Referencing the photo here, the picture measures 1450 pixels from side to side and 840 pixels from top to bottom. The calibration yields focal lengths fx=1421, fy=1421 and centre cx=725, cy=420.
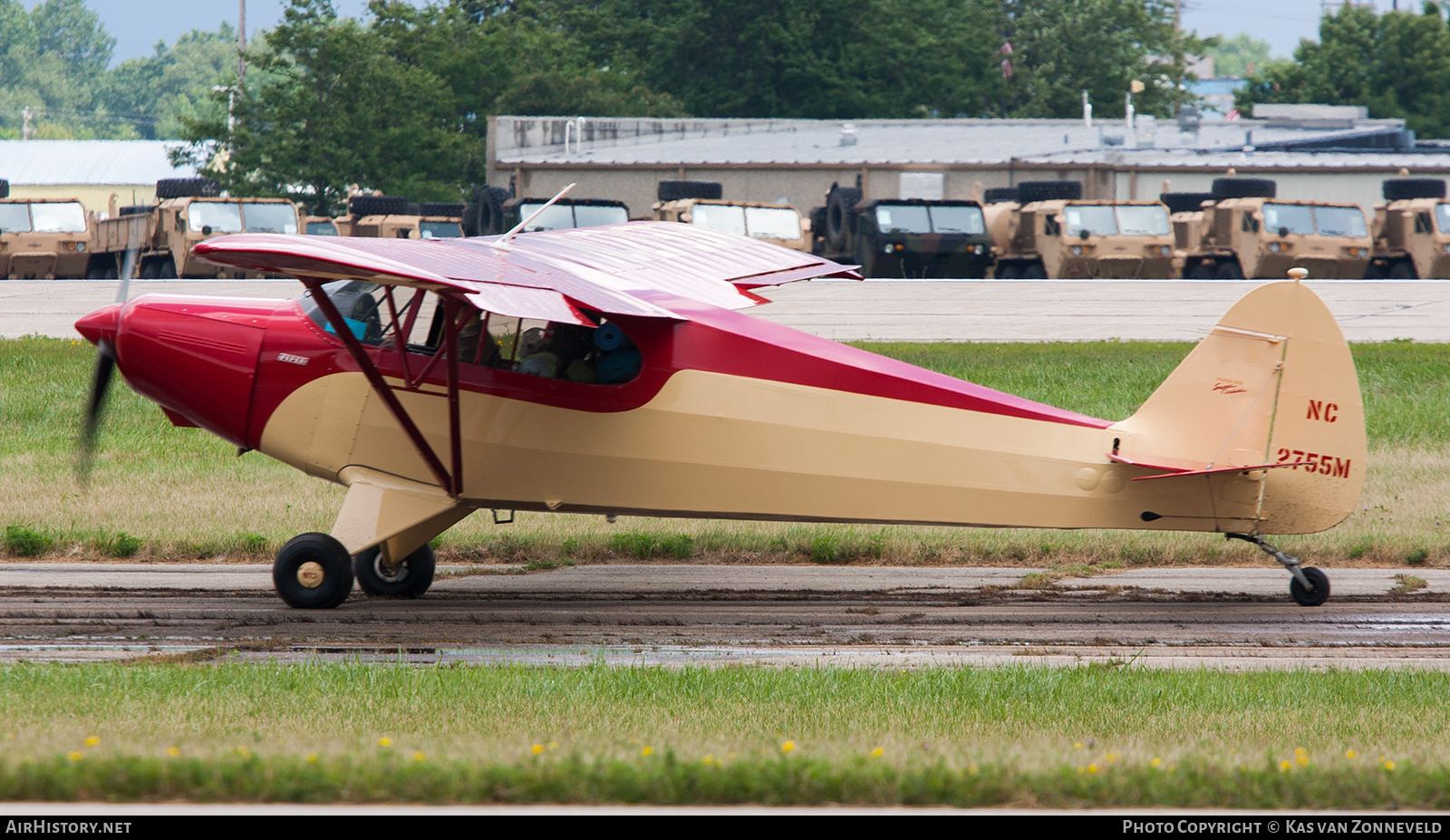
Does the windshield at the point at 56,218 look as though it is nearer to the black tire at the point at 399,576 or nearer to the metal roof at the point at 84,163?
the black tire at the point at 399,576

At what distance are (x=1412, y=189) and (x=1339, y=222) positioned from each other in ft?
18.5

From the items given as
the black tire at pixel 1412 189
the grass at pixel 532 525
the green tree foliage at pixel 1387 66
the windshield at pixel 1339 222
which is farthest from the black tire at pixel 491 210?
the green tree foliage at pixel 1387 66

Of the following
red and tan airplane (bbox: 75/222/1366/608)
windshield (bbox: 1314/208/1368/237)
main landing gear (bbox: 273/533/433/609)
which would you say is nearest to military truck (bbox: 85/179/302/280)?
windshield (bbox: 1314/208/1368/237)

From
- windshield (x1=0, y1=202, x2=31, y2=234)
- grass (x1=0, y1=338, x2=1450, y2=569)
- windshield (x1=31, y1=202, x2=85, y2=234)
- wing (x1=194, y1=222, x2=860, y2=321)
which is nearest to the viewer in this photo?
wing (x1=194, y1=222, x2=860, y2=321)

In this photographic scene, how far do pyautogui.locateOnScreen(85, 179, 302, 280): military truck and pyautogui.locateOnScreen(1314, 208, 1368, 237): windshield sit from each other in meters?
23.8

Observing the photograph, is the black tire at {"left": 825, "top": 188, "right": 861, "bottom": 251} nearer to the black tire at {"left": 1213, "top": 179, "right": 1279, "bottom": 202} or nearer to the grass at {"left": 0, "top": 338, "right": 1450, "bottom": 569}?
the black tire at {"left": 1213, "top": 179, "right": 1279, "bottom": 202}

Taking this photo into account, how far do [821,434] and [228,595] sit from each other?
13.2ft

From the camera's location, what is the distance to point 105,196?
273 feet

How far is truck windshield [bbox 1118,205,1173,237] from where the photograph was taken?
32.4m

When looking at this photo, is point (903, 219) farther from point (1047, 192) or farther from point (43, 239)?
point (43, 239)

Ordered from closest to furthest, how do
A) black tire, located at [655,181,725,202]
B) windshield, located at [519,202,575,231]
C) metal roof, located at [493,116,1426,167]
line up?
1. windshield, located at [519,202,575,231]
2. black tire, located at [655,181,725,202]
3. metal roof, located at [493,116,1426,167]

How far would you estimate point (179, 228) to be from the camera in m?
32.7

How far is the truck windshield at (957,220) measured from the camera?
33000 millimetres

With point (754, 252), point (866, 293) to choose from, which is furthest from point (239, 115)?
point (754, 252)
